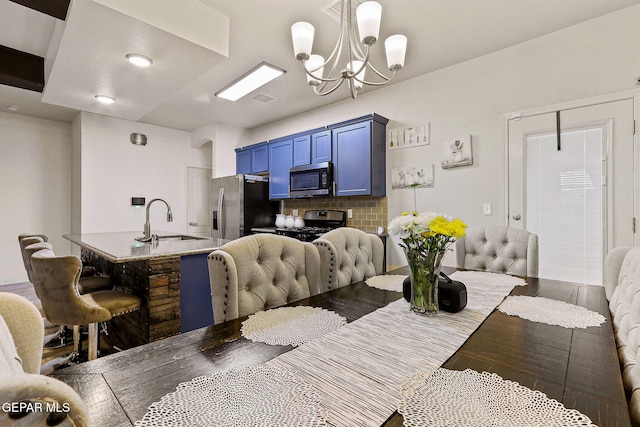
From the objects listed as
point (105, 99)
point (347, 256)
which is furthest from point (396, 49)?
point (105, 99)

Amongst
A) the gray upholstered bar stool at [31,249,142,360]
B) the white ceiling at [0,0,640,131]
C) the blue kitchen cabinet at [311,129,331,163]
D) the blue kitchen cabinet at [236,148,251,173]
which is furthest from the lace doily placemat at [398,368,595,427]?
the blue kitchen cabinet at [236,148,251,173]

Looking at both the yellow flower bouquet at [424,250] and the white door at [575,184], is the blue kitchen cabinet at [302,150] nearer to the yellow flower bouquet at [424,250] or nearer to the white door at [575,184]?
the white door at [575,184]

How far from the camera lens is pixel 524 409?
60 cm

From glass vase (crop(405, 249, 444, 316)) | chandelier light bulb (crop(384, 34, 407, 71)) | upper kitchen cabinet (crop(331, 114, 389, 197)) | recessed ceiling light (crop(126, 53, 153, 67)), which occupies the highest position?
recessed ceiling light (crop(126, 53, 153, 67))

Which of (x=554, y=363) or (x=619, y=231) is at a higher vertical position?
(x=619, y=231)

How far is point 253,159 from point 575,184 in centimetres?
421

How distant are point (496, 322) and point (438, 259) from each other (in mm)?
296

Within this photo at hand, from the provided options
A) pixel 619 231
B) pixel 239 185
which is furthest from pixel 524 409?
pixel 239 185

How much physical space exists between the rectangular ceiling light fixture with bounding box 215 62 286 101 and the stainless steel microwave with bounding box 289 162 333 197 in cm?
117

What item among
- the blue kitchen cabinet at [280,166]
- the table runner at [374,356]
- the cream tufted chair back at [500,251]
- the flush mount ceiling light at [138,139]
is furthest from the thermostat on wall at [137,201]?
the table runner at [374,356]

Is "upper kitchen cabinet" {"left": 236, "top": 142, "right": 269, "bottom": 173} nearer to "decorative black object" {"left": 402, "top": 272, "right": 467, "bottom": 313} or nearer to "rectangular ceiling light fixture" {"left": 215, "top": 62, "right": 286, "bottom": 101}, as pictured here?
"rectangular ceiling light fixture" {"left": 215, "top": 62, "right": 286, "bottom": 101}

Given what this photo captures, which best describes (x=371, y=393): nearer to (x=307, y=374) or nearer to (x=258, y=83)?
(x=307, y=374)

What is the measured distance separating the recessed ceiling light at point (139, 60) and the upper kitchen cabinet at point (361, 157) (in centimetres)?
210

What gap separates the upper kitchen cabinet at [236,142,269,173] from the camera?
4854 millimetres
